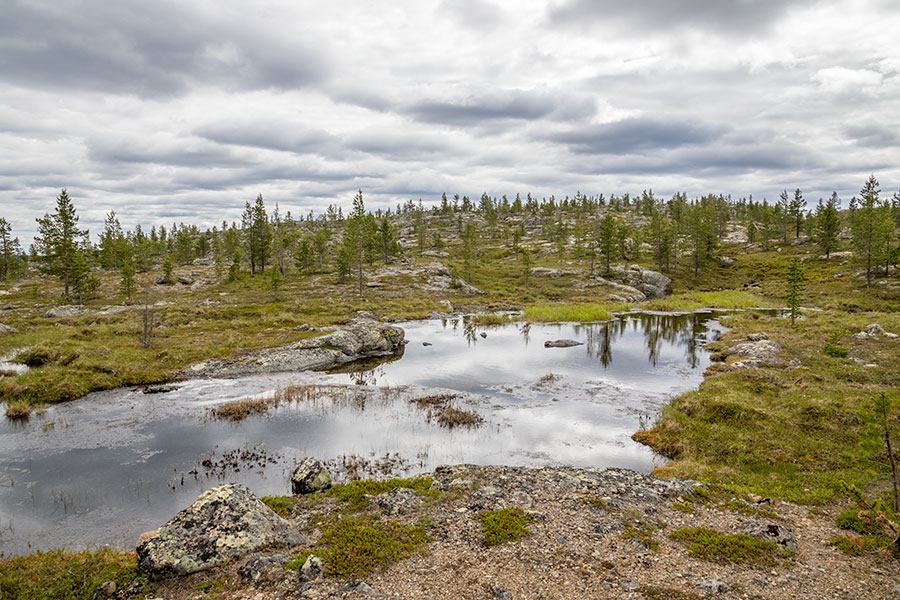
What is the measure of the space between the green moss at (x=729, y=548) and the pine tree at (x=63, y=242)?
109m

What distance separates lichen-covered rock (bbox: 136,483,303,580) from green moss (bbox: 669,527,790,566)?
13.2 m

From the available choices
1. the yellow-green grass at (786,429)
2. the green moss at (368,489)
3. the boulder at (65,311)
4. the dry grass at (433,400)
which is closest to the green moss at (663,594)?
the green moss at (368,489)

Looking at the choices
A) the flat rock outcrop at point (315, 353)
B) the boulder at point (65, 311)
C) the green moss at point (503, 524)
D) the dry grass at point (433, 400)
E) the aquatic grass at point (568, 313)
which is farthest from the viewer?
the aquatic grass at point (568, 313)

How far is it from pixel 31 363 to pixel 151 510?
34.1 m

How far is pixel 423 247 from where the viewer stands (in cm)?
18650

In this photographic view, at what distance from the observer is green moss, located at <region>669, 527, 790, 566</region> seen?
13438 mm

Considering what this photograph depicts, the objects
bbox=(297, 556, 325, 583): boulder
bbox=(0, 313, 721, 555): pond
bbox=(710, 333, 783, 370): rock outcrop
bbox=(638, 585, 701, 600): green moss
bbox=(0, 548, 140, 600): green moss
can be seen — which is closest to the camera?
bbox=(638, 585, 701, 600): green moss

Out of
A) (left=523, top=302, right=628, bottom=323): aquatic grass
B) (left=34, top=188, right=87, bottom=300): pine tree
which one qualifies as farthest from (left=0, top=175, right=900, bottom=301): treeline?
(left=523, top=302, right=628, bottom=323): aquatic grass

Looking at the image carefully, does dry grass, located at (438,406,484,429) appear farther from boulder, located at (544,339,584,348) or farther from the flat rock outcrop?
boulder, located at (544,339,584,348)

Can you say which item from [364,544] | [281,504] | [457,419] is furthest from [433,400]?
[364,544]

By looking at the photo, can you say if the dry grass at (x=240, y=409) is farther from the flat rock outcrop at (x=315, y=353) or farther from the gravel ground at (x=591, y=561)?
the gravel ground at (x=591, y=561)

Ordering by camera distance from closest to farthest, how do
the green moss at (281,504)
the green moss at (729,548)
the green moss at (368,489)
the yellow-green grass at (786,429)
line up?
the green moss at (729,548), the green moss at (281,504), the green moss at (368,489), the yellow-green grass at (786,429)

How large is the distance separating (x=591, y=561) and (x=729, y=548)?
4.65m

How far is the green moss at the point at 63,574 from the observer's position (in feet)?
39.4
